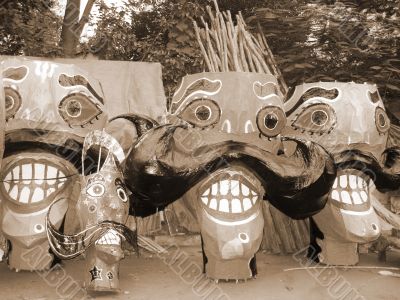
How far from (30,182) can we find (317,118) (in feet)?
5.56

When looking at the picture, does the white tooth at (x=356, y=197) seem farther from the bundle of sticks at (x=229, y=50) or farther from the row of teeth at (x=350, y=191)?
the bundle of sticks at (x=229, y=50)

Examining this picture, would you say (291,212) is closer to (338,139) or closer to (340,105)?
(338,139)

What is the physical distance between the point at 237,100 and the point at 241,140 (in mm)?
230

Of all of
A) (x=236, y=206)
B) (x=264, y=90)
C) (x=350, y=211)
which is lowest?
(x=350, y=211)

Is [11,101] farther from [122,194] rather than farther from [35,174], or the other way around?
[122,194]

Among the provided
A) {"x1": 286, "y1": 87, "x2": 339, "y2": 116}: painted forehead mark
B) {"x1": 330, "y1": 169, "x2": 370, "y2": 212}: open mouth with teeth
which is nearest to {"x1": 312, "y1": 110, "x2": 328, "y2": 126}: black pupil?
{"x1": 286, "y1": 87, "x2": 339, "y2": 116}: painted forehead mark

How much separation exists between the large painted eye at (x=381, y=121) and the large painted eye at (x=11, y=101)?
2080 mm

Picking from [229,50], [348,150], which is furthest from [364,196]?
[229,50]

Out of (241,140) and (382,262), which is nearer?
(241,140)

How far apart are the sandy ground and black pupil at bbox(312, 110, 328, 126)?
0.90m

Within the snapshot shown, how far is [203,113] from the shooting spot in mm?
2885

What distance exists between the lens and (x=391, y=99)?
198 inches

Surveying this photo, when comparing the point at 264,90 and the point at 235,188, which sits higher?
the point at 264,90

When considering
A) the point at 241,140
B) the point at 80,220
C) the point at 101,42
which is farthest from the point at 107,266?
the point at 101,42
